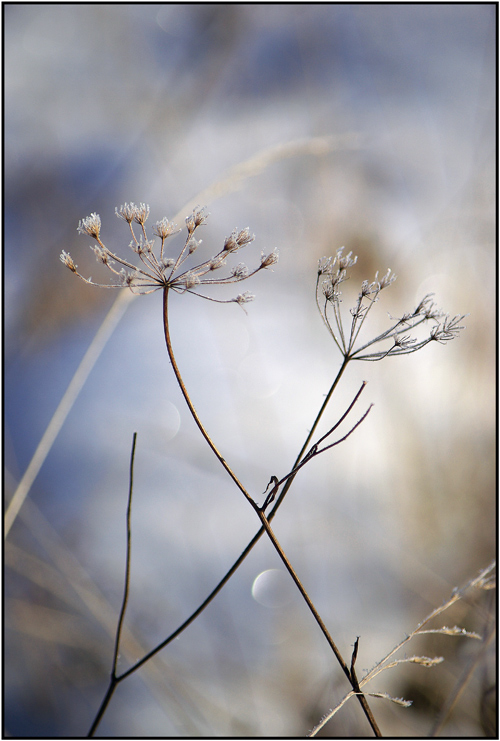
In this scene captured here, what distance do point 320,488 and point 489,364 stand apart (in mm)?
537

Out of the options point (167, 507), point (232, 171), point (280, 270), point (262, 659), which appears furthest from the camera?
point (280, 270)

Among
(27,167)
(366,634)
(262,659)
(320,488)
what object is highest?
(27,167)

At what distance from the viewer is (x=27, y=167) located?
1.16 metres

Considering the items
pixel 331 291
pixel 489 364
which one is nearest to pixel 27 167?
pixel 331 291

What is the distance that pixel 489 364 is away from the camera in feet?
3.67

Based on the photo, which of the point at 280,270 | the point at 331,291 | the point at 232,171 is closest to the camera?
the point at 331,291

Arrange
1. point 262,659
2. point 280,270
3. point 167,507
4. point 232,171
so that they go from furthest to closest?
1. point 280,270
2. point 167,507
3. point 262,659
4. point 232,171

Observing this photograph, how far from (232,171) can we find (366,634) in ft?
3.31

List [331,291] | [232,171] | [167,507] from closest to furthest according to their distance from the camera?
[331,291] < [232,171] < [167,507]

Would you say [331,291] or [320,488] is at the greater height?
[320,488]

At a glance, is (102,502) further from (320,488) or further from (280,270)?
(280,270)

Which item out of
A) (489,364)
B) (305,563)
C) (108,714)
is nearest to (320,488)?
(305,563)

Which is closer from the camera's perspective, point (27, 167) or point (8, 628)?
point (8, 628)

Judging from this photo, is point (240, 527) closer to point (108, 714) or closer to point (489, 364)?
point (108, 714)
